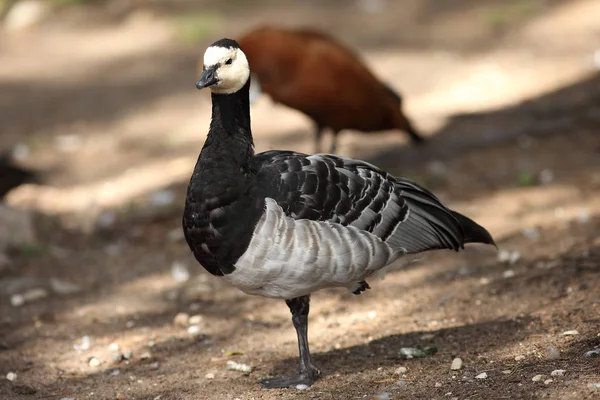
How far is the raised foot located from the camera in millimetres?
4422

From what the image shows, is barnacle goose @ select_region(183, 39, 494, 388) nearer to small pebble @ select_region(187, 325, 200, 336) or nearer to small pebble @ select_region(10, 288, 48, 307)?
small pebble @ select_region(187, 325, 200, 336)

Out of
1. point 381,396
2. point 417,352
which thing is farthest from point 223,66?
point 417,352

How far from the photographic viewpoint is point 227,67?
4.28 metres

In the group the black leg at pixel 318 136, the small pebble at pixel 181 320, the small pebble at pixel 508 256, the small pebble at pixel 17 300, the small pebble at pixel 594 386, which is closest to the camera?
the small pebble at pixel 594 386

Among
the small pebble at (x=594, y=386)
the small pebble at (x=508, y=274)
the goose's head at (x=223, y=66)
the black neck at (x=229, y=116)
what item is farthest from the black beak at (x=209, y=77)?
the small pebble at (x=508, y=274)

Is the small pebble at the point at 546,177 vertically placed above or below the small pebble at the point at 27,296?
above

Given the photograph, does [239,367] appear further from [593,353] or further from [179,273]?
[179,273]

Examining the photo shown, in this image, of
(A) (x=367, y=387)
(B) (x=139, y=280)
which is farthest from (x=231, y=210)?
(B) (x=139, y=280)

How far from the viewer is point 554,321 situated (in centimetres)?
480

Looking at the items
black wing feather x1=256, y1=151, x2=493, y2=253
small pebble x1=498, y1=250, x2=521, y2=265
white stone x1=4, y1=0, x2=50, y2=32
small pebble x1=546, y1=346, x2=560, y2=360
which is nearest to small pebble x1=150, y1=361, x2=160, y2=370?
black wing feather x1=256, y1=151, x2=493, y2=253

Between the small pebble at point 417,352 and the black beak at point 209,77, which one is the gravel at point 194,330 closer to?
the small pebble at point 417,352

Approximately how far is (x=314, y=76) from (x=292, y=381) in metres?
3.85

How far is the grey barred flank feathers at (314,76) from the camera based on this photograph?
25.2 feet

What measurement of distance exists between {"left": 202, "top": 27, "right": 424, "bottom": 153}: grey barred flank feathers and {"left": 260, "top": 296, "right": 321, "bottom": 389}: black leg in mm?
3422
